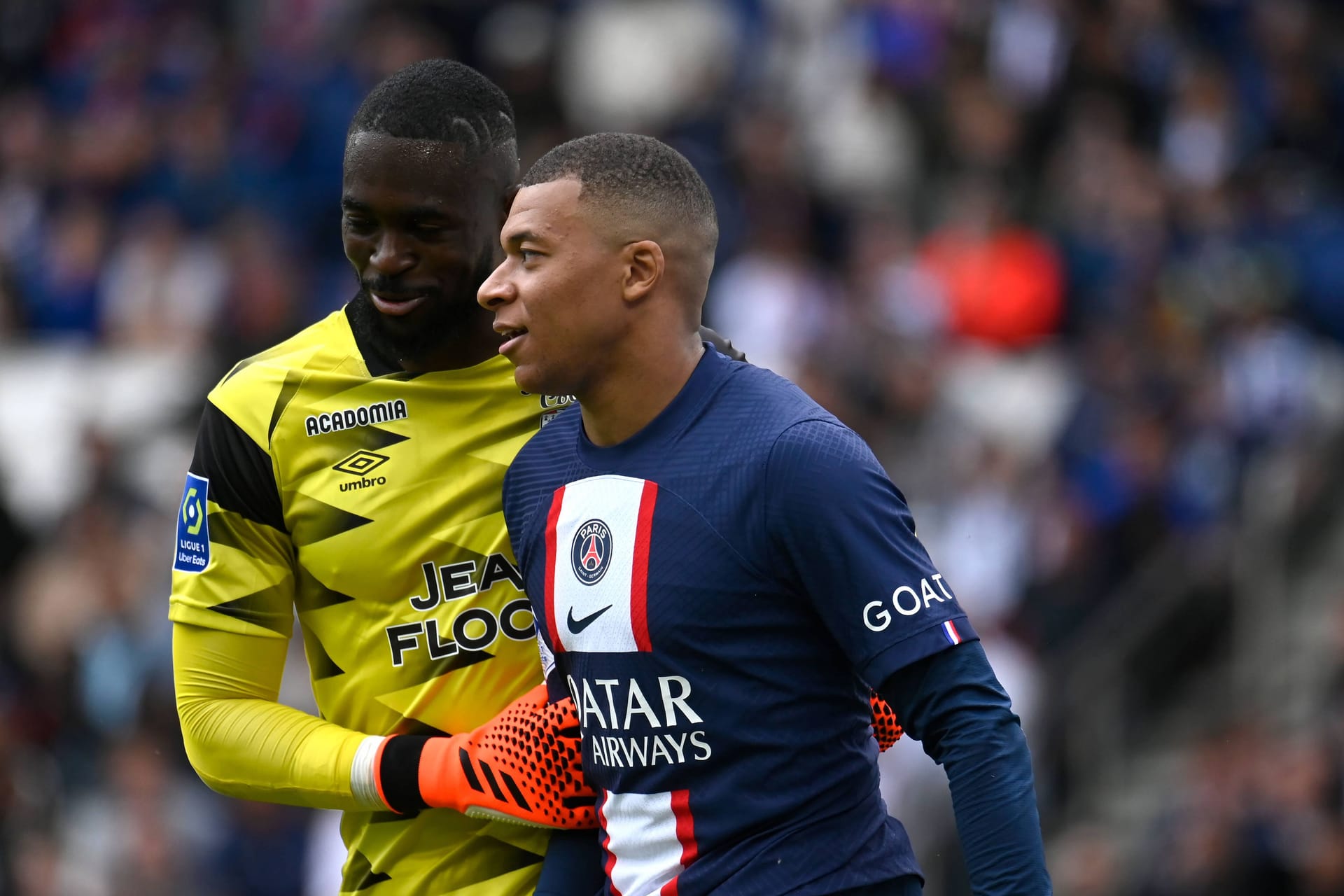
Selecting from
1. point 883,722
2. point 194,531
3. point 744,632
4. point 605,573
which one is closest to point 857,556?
point 744,632

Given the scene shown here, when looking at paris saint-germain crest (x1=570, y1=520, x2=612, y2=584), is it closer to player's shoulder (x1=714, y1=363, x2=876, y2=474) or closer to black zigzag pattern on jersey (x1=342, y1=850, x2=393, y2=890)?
player's shoulder (x1=714, y1=363, x2=876, y2=474)

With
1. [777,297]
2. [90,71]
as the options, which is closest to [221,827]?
[777,297]

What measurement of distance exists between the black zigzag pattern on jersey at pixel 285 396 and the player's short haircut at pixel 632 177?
64 cm

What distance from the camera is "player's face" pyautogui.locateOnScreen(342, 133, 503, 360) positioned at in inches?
142

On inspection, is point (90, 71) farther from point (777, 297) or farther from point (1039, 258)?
point (1039, 258)

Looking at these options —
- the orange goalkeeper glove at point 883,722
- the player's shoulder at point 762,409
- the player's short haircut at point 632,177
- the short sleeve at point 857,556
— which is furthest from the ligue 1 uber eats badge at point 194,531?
the orange goalkeeper glove at point 883,722

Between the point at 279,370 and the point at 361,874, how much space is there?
101 centimetres

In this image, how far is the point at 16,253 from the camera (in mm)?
12492

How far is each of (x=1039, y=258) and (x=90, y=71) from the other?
6.62m

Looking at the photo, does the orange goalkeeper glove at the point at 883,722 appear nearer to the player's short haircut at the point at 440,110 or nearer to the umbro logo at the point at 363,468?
the umbro logo at the point at 363,468

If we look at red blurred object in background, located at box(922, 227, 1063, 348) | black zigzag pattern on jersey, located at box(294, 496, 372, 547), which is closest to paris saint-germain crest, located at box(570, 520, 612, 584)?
black zigzag pattern on jersey, located at box(294, 496, 372, 547)

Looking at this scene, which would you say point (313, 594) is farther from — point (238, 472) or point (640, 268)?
point (640, 268)

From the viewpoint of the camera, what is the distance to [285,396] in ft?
12.3

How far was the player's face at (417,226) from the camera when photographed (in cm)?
360
